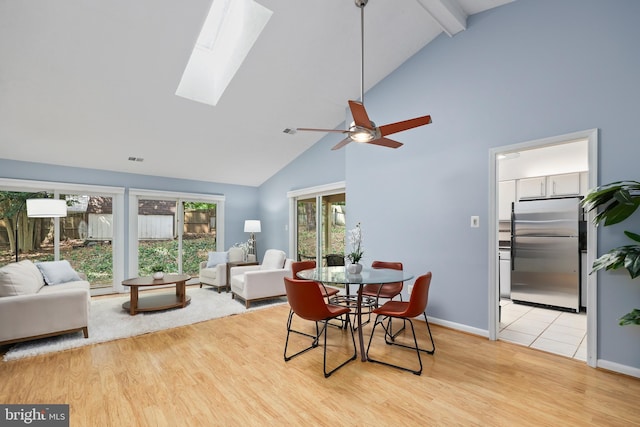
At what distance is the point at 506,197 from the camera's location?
5301 millimetres

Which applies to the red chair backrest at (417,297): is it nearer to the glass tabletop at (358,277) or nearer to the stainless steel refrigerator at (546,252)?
the glass tabletop at (358,277)

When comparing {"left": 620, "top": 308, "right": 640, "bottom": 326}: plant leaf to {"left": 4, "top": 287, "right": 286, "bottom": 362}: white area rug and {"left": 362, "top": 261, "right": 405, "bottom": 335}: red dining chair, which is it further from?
{"left": 4, "top": 287, "right": 286, "bottom": 362}: white area rug

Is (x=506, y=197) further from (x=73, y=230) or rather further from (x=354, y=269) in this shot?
(x=73, y=230)

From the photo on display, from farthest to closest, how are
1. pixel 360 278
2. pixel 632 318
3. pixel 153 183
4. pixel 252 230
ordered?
pixel 252 230 < pixel 153 183 < pixel 360 278 < pixel 632 318

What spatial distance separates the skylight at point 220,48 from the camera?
3.39m

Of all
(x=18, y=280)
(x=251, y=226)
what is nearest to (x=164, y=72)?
(x=18, y=280)

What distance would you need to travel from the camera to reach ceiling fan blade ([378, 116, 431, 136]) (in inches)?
93.9

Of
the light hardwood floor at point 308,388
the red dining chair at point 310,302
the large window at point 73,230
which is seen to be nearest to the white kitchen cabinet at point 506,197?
the light hardwood floor at point 308,388

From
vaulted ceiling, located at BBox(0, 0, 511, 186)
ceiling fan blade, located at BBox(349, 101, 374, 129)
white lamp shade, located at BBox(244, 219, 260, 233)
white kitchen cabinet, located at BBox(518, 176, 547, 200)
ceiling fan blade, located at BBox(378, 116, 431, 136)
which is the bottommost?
white lamp shade, located at BBox(244, 219, 260, 233)

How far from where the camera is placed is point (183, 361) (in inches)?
110

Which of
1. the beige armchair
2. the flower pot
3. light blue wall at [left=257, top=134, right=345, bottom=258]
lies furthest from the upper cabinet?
the beige armchair

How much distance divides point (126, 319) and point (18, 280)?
49.3 inches

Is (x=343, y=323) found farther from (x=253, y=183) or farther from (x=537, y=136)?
(x=253, y=183)
